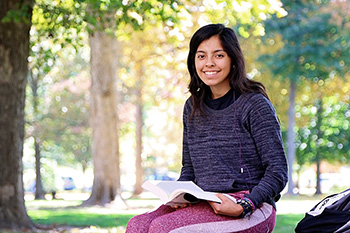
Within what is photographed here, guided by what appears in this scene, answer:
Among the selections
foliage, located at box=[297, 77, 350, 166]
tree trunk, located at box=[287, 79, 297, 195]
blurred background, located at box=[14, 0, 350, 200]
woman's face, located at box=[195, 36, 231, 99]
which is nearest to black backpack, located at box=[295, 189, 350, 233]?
woman's face, located at box=[195, 36, 231, 99]

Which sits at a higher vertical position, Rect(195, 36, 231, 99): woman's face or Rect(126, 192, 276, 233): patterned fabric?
Rect(195, 36, 231, 99): woman's face

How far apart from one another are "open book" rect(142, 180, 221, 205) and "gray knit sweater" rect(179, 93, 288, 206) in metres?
0.21

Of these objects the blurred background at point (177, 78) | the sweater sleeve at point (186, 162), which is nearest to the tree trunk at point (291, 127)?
the blurred background at point (177, 78)

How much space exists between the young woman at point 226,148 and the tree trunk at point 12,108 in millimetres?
5635

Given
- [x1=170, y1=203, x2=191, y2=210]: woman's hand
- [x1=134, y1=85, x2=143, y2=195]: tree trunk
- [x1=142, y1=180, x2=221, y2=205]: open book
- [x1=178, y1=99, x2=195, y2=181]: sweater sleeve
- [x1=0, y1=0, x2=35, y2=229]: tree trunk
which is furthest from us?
[x1=134, y1=85, x2=143, y2=195]: tree trunk

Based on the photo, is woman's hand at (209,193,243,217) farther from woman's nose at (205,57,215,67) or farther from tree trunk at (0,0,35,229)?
tree trunk at (0,0,35,229)

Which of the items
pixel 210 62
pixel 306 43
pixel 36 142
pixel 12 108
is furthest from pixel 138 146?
pixel 210 62

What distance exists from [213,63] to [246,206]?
2.74 feet

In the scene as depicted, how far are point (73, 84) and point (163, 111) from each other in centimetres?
551

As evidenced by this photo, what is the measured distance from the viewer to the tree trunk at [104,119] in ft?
50.1

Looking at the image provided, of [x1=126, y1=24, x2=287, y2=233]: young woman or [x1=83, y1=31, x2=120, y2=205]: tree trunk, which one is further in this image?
[x1=83, y1=31, x2=120, y2=205]: tree trunk

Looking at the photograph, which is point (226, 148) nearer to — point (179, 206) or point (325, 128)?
point (179, 206)

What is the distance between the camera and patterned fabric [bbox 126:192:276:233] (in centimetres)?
307

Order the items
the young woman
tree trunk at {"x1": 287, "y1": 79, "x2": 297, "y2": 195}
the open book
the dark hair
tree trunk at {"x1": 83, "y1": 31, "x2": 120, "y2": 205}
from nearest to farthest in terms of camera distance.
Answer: the open book
the young woman
the dark hair
tree trunk at {"x1": 83, "y1": 31, "x2": 120, "y2": 205}
tree trunk at {"x1": 287, "y1": 79, "x2": 297, "y2": 195}
